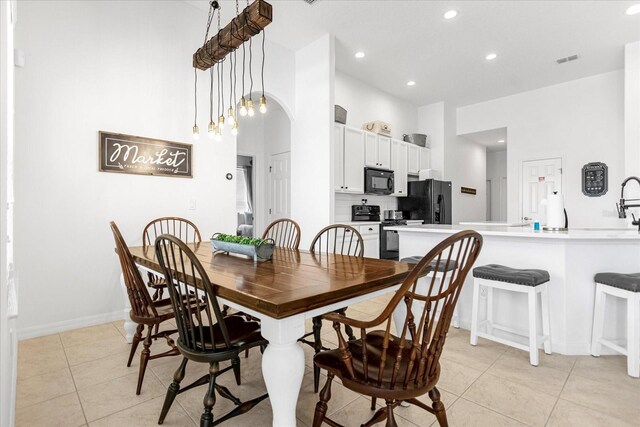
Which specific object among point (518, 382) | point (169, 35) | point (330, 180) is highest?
point (169, 35)

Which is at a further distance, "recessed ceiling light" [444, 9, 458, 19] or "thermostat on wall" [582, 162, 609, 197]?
"thermostat on wall" [582, 162, 609, 197]

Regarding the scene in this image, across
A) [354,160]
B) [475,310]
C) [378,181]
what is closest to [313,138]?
[354,160]

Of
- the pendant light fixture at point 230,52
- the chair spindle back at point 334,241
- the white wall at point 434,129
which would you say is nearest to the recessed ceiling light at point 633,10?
the white wall at point 434,129

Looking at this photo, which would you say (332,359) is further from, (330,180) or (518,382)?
(330,180)

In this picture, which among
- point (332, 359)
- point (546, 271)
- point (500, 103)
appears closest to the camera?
point (332, 359)

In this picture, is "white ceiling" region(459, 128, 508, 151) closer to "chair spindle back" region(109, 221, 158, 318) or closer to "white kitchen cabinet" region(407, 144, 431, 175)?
"white kitchen cabinet" region(407, 144, 431, 175)

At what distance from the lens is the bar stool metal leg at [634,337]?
6.89ft

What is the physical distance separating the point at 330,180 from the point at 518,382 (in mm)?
2925

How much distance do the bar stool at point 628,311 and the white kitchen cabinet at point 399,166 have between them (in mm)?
3741

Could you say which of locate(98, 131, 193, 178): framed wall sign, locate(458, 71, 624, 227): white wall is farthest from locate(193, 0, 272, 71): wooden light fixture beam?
locate(458, 71, 624, 227): white wall

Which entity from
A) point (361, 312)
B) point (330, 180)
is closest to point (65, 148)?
point (330, 180)

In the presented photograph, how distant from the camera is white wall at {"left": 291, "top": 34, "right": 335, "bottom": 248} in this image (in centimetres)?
433

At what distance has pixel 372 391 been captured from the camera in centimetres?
117

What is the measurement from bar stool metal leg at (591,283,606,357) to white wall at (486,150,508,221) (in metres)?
7.39
